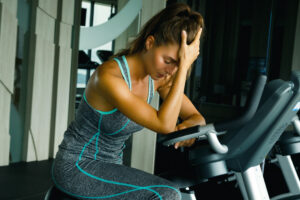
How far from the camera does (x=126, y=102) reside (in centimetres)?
127

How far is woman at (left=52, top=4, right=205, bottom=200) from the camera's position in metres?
1.21

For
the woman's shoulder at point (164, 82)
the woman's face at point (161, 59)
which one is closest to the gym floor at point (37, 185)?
the woman's shoulder at point (164, 82)

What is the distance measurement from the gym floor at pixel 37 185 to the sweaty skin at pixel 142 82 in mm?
1695

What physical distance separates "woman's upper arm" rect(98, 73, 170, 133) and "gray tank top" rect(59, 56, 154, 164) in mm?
57

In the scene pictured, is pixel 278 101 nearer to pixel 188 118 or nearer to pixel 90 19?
pixel 188 118

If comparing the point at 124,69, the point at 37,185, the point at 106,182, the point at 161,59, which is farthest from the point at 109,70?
the point at 37,185

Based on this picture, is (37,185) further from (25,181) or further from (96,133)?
(96,133)

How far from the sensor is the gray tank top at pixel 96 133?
4.27 ft

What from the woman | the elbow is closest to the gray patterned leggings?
the woman

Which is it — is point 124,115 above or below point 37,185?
above

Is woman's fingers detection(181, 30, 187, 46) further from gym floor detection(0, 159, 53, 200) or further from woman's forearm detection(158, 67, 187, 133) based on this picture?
gym floor detection(0, 159, 53, 200)

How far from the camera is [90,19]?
13.7 ft

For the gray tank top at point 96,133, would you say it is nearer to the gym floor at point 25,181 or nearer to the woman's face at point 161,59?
the woman's face at point 161,59

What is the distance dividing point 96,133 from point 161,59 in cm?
35
